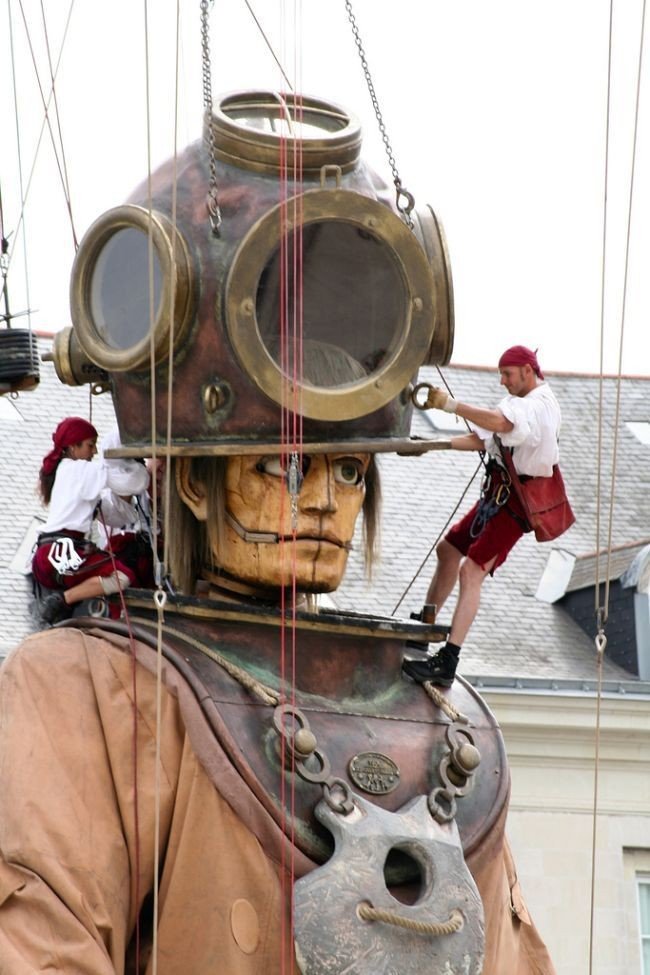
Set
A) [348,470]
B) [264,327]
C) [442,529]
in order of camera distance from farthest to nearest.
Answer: [442,529]
[348,470]
[264,327]

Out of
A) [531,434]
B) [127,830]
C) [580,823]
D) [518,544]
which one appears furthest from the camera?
[518,544]

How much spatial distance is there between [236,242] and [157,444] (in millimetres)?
583

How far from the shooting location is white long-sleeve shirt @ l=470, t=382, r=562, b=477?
27.1ft

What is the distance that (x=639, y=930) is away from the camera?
17.2 metres

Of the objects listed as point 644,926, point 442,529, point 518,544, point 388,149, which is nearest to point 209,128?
point 388,149

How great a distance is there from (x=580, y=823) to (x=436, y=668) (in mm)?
9403

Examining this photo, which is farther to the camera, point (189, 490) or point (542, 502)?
point (542, 502)

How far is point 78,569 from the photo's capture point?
828cm

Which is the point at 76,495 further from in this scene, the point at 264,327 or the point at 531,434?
the point at 531,434

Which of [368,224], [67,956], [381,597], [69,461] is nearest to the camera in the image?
[67,956]

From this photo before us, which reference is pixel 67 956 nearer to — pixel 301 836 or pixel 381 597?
pixel 301 836

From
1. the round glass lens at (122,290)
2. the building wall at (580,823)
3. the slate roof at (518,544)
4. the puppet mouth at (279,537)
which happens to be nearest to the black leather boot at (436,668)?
the puppet mouth at (279,537)

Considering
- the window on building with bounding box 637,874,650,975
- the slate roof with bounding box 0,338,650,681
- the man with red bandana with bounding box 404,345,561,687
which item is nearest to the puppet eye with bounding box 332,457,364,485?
the man with red bandana with bounding box 404,345,561,687

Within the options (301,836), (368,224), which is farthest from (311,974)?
(368,224)
